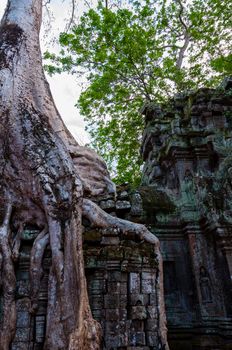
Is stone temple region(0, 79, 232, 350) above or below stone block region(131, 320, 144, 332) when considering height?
above

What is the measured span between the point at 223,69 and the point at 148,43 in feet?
7.34

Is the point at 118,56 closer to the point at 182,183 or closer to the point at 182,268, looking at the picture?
the point at 182,183

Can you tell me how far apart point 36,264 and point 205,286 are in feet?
8.99

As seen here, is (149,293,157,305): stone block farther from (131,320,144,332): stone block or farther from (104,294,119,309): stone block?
(104,294,119,309): stone block

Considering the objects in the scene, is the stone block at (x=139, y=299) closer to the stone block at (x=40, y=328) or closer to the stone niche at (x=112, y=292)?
the stone niche at (x=112, y=292)

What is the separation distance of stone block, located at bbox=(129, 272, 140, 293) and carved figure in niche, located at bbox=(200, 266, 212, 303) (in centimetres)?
193

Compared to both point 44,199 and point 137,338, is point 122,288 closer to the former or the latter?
point 137,338

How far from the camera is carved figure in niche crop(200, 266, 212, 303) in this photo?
14.7 feet

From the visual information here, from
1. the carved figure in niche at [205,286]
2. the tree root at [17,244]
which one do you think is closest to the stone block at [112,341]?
the tree root at [17,244]

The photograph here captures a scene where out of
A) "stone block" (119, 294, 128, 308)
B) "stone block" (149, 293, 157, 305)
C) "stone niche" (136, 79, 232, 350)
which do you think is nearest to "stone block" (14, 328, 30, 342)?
"stone block" (119, 294, 128, 308)

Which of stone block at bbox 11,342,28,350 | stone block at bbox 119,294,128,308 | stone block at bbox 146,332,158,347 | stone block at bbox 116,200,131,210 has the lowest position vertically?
stone block at bbox 11,342,28,350

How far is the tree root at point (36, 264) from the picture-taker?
2617mm

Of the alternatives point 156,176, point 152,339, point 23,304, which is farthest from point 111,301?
point 156,176

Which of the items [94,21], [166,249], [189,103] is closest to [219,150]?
[189,103]
